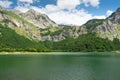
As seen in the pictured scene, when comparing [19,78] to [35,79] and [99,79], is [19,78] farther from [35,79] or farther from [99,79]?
[99,79]

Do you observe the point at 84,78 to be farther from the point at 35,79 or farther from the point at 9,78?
the point at 9,78

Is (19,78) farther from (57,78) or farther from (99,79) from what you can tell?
(99,79)

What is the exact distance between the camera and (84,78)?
6353cm

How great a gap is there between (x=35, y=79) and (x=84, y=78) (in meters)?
14.0

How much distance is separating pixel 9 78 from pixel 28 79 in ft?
18.2

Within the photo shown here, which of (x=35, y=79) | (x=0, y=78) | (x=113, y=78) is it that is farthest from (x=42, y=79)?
(x=113, y=78)

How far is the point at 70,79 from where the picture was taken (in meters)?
62.2

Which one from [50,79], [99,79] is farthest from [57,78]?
[99,79]

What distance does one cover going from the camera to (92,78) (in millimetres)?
63000

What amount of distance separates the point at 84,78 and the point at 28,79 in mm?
15796

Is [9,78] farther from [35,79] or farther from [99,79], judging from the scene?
[99,79]

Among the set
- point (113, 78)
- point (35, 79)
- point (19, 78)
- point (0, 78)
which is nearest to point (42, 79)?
point (35, 79)

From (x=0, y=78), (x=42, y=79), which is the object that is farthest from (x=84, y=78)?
(x=0, y=78)

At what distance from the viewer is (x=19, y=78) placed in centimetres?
6141
